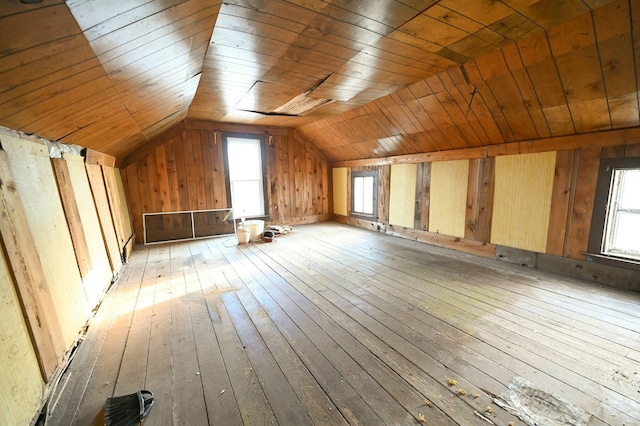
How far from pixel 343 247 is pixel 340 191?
2.40 m

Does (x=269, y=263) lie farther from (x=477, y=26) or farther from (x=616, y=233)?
(x=616, y=233)

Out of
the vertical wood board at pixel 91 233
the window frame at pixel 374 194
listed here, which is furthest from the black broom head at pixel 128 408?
the window frame at pixel 374 194

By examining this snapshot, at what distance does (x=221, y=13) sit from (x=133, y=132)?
239cm

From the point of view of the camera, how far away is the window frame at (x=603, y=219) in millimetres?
2426

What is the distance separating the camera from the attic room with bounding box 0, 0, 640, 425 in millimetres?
1245

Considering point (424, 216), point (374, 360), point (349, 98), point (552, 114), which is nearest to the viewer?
point (374, 360)

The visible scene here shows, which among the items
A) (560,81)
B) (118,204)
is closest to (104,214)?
(118,204)

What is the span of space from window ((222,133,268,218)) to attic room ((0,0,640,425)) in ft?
3.62

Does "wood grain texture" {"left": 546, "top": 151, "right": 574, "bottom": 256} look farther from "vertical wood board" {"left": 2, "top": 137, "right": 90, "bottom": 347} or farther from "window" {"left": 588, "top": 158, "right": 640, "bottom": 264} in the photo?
"vertical wood board" {"left": 2, "top": 137, "right": 90, "bottom": 347}

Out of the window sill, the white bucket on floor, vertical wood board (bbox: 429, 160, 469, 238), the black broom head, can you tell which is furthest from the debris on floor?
the white bucket on floor

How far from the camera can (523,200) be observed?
3115 millimetres

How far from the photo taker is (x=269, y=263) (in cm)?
342

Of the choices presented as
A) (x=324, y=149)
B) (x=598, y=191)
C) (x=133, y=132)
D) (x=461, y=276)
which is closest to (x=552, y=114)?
(x=598, y=191)

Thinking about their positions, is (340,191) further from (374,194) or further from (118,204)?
(118,204)
